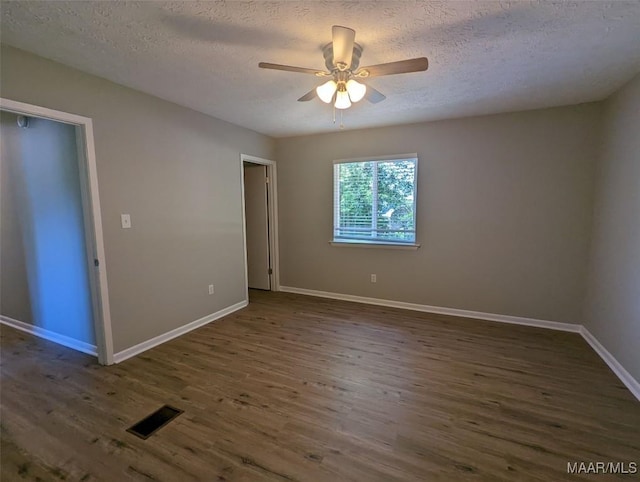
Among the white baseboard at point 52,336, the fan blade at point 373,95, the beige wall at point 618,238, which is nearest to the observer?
the fan blade at point 373,95

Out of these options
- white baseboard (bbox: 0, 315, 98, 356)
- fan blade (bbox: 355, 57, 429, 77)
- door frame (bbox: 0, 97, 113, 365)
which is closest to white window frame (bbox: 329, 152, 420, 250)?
fan blade (bbox: 355, 57, 429, 77)

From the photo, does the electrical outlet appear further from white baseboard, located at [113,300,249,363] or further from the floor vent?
the floor vent

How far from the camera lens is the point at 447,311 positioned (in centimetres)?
384

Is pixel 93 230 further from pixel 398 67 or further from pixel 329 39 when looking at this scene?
pixel 398 67

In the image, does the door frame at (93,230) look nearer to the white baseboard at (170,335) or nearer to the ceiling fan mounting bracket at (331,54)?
the white baseboard at (170,335)

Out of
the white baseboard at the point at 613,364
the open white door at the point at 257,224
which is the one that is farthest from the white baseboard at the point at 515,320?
the open white door at the point at 257,224

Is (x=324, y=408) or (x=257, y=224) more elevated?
(x=257, y=224)

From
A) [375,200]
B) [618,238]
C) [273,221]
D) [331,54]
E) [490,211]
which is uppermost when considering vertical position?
[331,54]

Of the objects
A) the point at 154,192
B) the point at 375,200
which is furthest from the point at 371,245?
the point at 154,192

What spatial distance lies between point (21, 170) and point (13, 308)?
5.37ft

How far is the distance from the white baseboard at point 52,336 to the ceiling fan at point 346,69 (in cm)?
303

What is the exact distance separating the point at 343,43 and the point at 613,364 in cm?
331

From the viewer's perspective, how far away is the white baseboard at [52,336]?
2872 mm

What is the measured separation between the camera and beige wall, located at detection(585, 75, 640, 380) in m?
2.32
